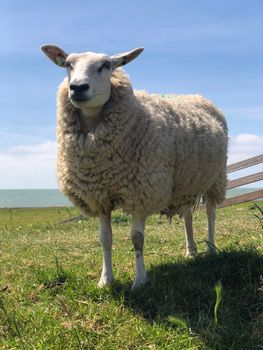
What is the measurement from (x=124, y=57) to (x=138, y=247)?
211 cm

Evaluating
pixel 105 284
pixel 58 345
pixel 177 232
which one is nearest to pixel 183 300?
pixel 105 284

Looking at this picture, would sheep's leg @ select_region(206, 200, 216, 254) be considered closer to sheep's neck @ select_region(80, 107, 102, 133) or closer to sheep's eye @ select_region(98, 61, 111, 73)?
sheep's neck @ select_region(80, 107, 102, 133)

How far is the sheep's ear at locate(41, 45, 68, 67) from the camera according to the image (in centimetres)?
524

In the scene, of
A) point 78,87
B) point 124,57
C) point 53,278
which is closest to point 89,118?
point 78,87

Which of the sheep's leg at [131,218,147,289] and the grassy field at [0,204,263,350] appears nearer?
the grassy field at [0,204,263,350]

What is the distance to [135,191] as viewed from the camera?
4.77m

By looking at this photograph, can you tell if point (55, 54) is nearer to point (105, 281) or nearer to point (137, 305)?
point (105, 281)

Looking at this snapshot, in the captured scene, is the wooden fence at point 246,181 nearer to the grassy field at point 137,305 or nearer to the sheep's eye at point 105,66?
the grassy field at point 137,305

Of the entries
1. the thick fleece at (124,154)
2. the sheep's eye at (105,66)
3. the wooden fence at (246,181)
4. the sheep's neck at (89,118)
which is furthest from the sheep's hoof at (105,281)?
the wooden fence at (246,181)

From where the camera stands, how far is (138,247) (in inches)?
193

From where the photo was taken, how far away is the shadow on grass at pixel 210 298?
11.2ft

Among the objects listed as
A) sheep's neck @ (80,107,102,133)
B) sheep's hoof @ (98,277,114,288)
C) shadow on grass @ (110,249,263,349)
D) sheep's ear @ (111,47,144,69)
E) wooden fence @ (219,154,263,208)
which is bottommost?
shadow on grass @ (110,249,263,349)

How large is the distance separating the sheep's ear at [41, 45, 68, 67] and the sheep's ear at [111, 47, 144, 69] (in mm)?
575

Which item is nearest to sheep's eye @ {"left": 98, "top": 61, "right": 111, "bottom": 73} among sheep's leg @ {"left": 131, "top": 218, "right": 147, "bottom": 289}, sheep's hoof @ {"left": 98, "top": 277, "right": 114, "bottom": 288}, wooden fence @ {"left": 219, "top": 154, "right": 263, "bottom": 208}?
sheep's leg @ {"left": 131, "top": 218, "right": 147, "bottom": 289}
